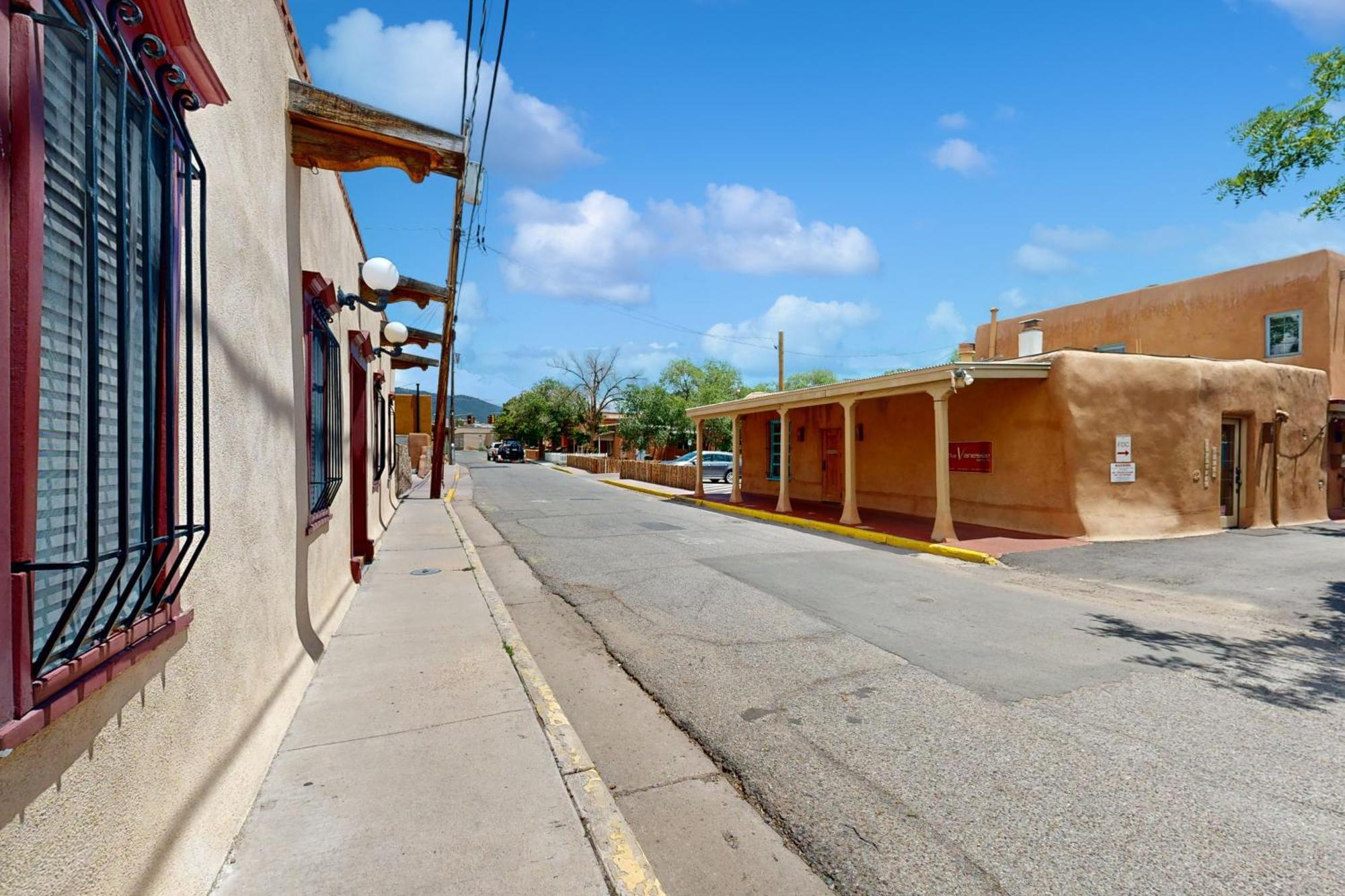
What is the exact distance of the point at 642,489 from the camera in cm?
2375

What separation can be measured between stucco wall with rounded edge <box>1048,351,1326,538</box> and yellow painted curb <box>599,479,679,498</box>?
1244cm

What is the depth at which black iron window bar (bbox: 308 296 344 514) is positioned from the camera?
4.81 m

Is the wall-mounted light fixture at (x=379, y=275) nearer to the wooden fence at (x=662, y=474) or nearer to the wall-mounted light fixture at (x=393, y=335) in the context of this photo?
the wall-mounted light fixture at (x=393, y=335)

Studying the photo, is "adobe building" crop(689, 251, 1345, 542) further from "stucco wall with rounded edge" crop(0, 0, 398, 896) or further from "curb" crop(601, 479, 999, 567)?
"stucco wall with rounded edge" crop(0, 0, 398, 896)

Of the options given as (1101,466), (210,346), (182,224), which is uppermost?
(182,224)

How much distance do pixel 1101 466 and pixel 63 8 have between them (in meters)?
13.6

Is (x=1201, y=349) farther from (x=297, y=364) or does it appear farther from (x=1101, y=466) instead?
(x=297, y=364)

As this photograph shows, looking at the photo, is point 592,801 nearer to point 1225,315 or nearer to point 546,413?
point 1225,315

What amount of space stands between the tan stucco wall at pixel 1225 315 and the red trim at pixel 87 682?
2191 cm

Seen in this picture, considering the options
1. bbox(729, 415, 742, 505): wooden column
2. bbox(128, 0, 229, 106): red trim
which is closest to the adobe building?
bbox(729, 415, 742, 505): wooden column

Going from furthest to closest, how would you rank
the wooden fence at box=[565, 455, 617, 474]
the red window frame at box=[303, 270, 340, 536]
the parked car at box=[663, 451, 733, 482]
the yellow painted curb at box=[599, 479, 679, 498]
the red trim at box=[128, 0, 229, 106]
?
1. the wooden fence at box=[565, 455, 617, 474]
2. the parked car at box=[663, 451, 733, 482]
3. the yellow painted curb at box=[599, 479, 679, 498]
4. the red window frame at box=[303, 270, 340, 536]
5. the red trim at box=[128, 0, 229, 106]

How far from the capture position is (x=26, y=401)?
1.41m

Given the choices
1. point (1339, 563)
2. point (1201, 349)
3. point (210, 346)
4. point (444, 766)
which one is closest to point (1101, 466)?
point (1339, 563)

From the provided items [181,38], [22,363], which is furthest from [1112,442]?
[22,363]
